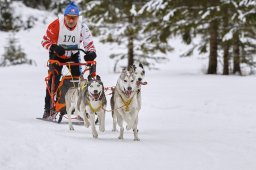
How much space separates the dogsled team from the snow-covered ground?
32 centimetres

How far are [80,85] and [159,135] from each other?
1506mm

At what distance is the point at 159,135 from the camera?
810 cm

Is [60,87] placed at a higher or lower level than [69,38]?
lower

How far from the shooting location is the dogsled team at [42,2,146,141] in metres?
7.36

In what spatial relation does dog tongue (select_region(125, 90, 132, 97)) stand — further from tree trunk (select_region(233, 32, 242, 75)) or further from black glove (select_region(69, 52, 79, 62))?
tree trunk (select_region(233, 32, 242, 75))

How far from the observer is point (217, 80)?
17.2 metres

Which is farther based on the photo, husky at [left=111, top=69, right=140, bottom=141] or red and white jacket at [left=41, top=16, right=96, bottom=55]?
red and white jacket at [left=41, top=16, right=96, bottom=55]

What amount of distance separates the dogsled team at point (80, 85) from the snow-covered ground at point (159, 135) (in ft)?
1.03

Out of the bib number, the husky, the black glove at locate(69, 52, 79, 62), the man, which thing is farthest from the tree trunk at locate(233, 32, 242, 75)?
the husky

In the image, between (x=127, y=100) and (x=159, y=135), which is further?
(x=159, y=135)

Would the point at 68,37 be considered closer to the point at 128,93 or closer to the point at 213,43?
the point at 128,93

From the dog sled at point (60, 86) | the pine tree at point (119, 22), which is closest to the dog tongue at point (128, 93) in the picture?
the dog sled at point (60, 86)

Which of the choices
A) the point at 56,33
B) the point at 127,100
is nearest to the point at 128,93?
the point at 127,100

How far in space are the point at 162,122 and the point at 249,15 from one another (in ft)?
27.6
